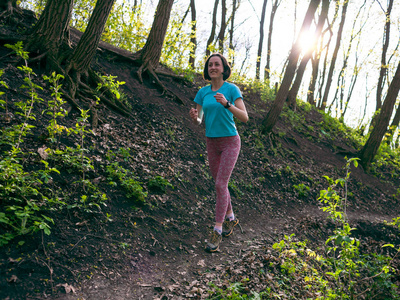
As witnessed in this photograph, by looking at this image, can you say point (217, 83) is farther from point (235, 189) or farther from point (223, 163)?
point (235, 189)

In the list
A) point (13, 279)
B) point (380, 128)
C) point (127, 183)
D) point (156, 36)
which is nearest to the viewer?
point (13, 279)

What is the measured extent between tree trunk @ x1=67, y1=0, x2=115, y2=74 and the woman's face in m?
3.27

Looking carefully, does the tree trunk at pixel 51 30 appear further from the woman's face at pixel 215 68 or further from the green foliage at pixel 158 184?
the woman's face at pixel 215 68

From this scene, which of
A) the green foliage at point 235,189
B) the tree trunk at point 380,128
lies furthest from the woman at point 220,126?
the tree trunk at point 380,128

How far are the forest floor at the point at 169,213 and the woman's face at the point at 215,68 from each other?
83.7 inches

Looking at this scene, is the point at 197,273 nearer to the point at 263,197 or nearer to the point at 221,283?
the point at 221,283

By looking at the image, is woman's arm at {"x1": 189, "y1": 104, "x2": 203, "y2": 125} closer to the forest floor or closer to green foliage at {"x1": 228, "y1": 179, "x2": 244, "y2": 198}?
the forest floor

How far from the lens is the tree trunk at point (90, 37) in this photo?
622 centimetres

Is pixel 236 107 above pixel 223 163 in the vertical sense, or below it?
above

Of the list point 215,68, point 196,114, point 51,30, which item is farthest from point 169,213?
point 51,30

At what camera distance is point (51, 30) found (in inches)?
246

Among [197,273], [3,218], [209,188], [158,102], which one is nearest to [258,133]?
[158,102]

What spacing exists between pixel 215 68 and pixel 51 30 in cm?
408

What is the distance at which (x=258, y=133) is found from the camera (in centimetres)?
1033
